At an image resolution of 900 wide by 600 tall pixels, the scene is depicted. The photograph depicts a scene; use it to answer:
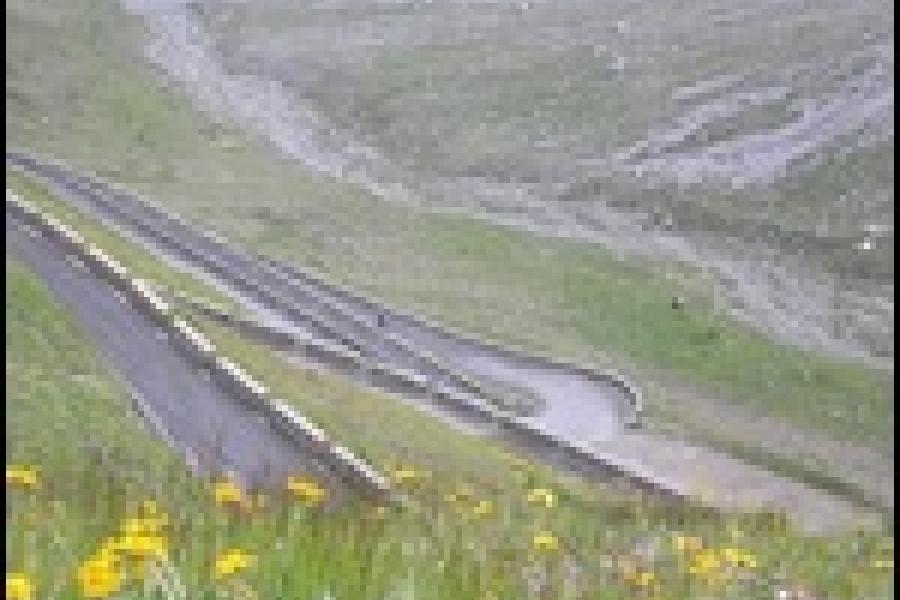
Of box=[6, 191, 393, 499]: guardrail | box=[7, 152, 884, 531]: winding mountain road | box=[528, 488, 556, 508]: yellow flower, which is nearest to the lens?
box=[528, 488, 556, 508]: yellow flower

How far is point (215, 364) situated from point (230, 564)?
83.0ft

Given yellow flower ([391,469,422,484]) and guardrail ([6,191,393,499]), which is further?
guardrail ([6,191,393,499])

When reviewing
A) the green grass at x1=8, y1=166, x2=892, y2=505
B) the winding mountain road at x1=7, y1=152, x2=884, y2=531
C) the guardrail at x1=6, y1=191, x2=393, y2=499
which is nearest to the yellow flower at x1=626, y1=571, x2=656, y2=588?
the guardrail at x1=6, y1=191, x2=393, y2=499

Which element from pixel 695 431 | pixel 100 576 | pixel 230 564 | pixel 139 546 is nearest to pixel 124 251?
pixel 695 431

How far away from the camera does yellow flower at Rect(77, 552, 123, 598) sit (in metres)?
3.59

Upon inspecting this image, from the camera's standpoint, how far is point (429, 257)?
71812 mm

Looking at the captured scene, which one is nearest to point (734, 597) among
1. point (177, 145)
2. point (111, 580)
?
point (111, 580)

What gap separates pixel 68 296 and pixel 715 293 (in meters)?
42.7

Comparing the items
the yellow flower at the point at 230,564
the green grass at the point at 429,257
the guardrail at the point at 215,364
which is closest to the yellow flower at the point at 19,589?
the yellow flower at the point at 230,564

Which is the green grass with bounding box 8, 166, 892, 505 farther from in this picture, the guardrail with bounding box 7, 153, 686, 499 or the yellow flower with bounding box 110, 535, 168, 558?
the yellow flower with bounding box 110, 535, 168, 558

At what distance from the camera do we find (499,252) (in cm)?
7412

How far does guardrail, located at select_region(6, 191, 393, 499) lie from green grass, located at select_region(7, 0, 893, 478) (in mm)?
23243

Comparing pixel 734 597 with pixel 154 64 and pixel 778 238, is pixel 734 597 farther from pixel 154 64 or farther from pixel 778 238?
pixel 154 64

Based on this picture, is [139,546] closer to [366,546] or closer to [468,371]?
[366,546]
